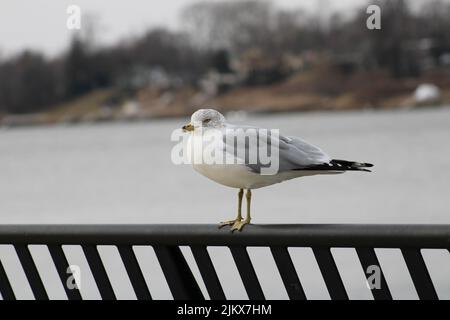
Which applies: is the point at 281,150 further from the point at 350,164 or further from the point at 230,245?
the point at 230,245

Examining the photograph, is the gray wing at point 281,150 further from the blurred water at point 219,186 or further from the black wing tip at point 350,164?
the blurred water at point 219,186

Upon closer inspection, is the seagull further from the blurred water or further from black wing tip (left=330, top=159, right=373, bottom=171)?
the blurred water

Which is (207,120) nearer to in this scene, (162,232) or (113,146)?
(162,232)

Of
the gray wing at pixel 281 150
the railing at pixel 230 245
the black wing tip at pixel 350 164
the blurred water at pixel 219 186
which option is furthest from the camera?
the blurred water at pixel 219 186

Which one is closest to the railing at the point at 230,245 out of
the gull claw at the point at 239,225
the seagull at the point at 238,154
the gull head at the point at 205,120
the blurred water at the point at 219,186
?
the gull claw at the point at 239,225

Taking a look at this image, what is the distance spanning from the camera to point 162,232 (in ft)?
9.66

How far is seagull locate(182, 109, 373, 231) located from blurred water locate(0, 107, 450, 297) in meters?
13.5

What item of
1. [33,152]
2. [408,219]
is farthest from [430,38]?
[408,219]

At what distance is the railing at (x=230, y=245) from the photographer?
8.68 feet

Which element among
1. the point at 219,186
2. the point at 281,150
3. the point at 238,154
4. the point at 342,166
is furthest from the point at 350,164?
the point at 219,186

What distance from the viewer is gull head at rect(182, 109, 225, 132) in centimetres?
316

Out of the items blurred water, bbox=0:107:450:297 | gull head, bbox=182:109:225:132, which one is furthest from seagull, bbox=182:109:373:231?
blurred water, bbox=0:107:450:297

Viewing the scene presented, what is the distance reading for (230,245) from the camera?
2.87 m

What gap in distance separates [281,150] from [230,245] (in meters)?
0.44
